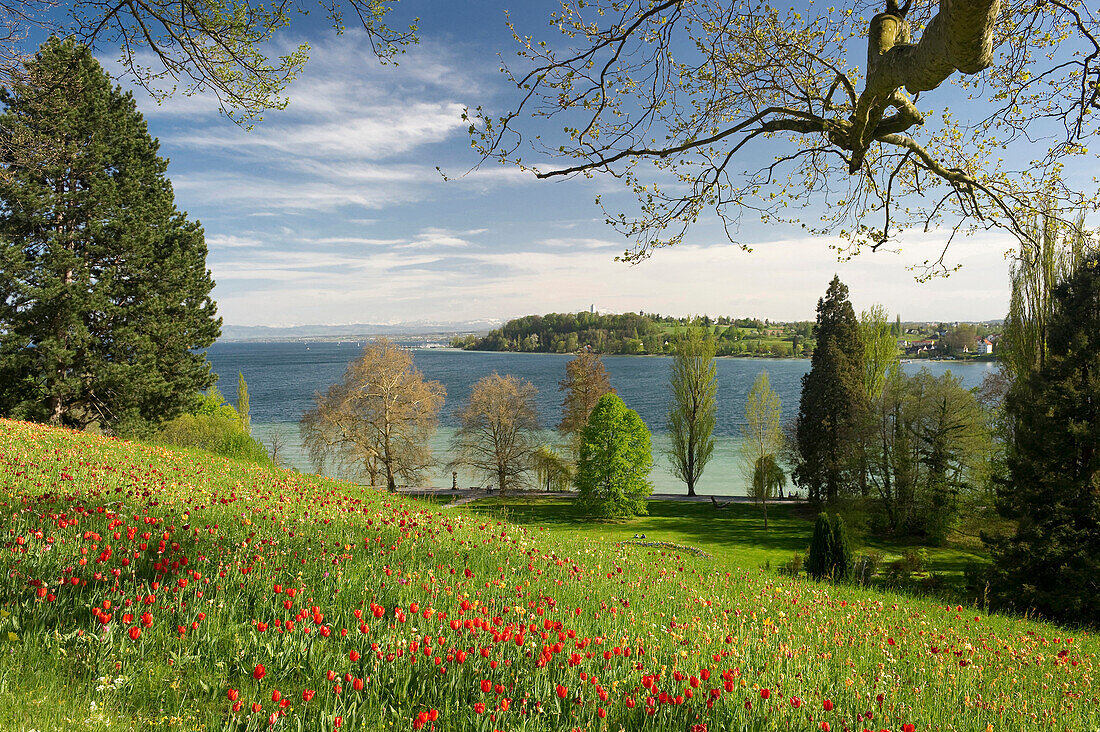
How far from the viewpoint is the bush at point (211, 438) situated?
1911 centimetres

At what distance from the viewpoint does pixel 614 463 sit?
94.8 feet

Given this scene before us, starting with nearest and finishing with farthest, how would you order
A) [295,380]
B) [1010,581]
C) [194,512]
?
1. [194,512]
2. [1010,581]
3. [295,380]

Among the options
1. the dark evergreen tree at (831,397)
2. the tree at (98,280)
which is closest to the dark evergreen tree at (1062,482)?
the dark evergreen tree at (831,397)

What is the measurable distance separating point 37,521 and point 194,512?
1.41m

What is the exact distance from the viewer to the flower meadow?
8.91 feet

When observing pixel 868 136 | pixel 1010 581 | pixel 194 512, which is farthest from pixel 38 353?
pixel 1010 581

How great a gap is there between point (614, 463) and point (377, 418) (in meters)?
14.2

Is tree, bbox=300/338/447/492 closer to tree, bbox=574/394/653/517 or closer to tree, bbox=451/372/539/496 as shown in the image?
tree, bbox=451/372/539/496

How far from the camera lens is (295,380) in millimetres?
112000

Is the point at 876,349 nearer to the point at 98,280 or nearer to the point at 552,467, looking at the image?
the point at 552,467

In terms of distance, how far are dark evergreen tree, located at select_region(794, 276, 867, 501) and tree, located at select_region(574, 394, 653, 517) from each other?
9505mm

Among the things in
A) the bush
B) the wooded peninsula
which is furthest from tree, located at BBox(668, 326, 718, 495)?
the wooded peninsula

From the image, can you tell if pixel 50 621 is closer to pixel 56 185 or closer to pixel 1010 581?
pixel 1010 581

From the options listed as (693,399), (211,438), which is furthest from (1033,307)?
(211,438)
